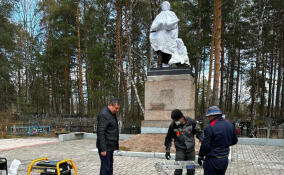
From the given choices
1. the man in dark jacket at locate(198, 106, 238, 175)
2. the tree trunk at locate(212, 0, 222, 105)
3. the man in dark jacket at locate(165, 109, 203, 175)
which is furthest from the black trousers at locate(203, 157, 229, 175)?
the tree trunk at locate(212, 0, 222, 105)

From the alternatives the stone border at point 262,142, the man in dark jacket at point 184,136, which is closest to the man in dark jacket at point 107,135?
the man in dark jacket at point 184,136

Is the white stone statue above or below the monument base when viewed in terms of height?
above

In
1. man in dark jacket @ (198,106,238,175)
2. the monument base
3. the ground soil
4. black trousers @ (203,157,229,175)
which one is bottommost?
the ground soil

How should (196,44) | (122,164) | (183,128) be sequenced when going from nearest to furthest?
1. (183,128)
2. (122,164)
3. (196,44)

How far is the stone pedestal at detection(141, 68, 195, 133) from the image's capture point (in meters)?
9.66

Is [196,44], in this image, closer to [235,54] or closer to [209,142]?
[235,54]

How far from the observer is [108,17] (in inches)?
742

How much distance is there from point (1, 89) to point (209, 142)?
2114 cm

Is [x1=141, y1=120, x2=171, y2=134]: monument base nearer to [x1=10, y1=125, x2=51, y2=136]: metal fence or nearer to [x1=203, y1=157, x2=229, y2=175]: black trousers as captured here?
[x1=203, y1=157, x2=229, y2=175]: black trousers

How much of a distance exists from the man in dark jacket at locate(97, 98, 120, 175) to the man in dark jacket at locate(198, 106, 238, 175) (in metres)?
1.61

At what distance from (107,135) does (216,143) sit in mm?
1886

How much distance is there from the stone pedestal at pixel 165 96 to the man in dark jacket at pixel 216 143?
20.6 ft

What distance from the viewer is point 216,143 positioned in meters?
3.22

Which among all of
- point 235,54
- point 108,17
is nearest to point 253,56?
point 235,54
